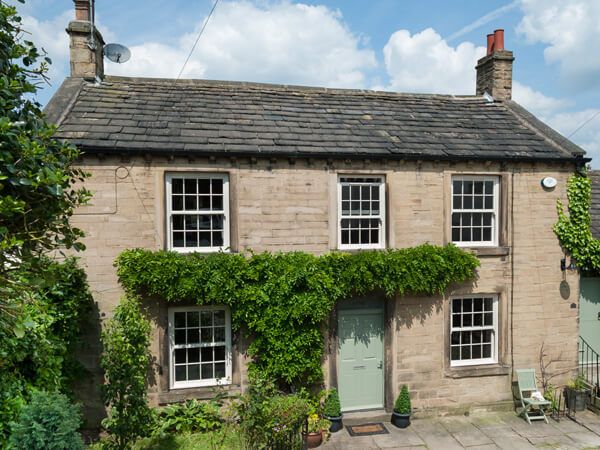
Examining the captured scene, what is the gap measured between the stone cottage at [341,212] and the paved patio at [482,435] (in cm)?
49

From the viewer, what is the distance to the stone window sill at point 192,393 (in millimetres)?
8602

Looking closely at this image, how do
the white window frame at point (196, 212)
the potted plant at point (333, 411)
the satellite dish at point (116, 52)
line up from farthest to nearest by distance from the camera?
the satellite dish at point (116, 52) → the potted plant at point (333, 411) → the white window frame at point (196, 212)

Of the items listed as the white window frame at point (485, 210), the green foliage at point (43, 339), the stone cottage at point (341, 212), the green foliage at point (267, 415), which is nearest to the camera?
the green foliage at point (43, 339)

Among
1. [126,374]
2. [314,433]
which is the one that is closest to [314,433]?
[314,433]

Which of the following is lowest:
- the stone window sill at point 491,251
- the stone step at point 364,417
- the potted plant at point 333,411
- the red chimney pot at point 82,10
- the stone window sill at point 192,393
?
the stone step at point 364,417

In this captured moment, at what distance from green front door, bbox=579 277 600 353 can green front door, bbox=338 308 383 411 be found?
652 centimetres

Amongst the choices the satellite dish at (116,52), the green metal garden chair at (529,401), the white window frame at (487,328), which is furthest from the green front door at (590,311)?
the satellite dish at (116,52)

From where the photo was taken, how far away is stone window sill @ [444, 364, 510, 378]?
9.73 metres

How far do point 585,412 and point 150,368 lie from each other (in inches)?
408

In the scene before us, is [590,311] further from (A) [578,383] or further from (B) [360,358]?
(B) [360,358]

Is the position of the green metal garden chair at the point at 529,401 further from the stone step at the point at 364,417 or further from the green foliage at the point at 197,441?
the green foliage at the point at 197,441

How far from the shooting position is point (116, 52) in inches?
448

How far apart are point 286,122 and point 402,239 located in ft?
13.3

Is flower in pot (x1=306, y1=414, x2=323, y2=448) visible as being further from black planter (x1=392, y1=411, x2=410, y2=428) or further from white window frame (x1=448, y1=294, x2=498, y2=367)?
white window frame (x1=448, y1=294, x2=498, y2=367)
